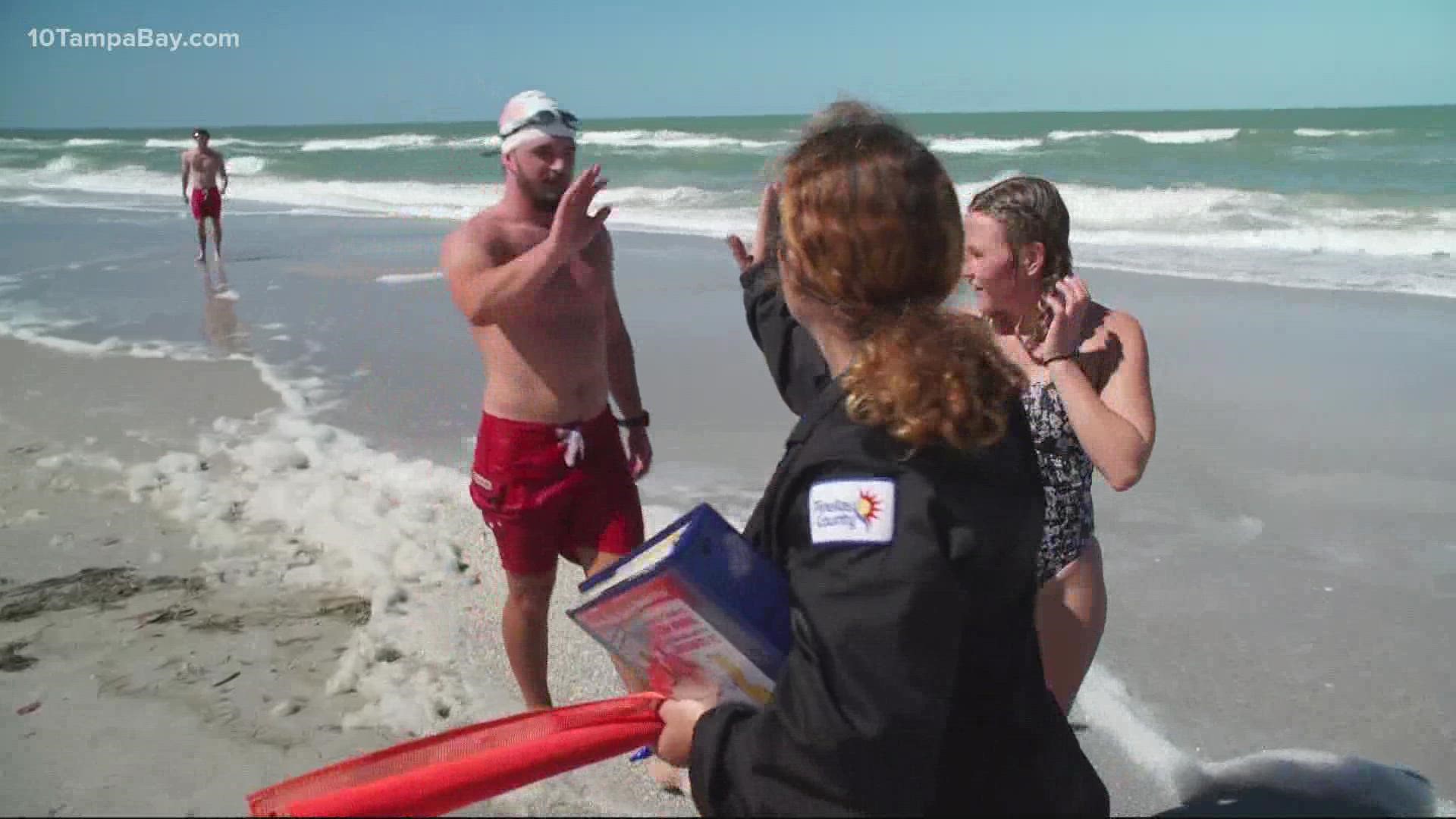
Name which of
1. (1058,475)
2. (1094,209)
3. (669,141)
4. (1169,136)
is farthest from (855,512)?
(669,141)

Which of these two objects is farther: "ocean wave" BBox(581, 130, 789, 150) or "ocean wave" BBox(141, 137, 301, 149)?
"ocean wave" BBox(141, 137, 301, 149)

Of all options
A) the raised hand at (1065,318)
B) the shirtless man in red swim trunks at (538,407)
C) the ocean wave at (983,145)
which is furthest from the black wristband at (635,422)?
the ocean wave at (983,145)

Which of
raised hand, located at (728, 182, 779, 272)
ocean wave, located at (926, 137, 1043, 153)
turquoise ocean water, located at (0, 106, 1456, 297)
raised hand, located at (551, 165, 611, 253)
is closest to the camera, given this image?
raised hand, located at (728, 182, 779, 272)

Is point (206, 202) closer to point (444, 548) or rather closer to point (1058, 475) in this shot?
point (444, 548)

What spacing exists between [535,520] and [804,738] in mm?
2003

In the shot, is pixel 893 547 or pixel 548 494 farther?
pixel 548 494

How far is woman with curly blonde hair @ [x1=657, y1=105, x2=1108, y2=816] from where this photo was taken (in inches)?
51.5

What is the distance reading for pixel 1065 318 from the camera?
2422mm

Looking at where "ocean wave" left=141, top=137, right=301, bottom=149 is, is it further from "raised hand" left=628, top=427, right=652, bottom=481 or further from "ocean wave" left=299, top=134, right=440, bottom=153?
"raised hand" left=628, top=427, right=652, bottom=481

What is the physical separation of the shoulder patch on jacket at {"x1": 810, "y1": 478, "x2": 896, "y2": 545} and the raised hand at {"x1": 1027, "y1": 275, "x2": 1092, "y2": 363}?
4.04ft

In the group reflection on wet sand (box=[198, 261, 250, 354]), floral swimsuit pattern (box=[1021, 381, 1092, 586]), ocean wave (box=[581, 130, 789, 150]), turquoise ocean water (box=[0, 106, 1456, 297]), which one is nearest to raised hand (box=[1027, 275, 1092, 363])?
floral swimsuit pattern (box=[1021, 381, 1092, 586])

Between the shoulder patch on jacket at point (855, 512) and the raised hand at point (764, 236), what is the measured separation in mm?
759

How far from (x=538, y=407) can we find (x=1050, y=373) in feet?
4.67

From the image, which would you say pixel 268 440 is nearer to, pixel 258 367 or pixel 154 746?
pixel 258 367
